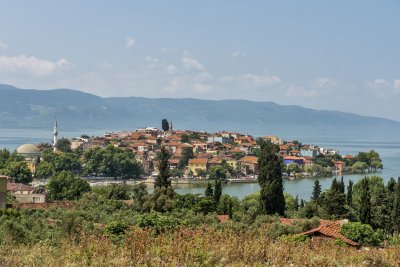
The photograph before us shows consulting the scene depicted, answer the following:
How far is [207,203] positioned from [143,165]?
38.8 metres

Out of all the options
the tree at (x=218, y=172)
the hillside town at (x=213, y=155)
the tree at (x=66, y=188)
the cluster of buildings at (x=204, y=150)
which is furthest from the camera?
the cluster of buildings at (x=204, y=150)

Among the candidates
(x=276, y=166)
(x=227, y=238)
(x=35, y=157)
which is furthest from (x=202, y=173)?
(x=227, y=238)

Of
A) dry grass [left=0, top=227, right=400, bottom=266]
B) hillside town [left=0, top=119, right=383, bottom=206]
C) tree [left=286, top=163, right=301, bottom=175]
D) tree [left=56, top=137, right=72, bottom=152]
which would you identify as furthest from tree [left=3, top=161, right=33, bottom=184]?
dry grass [left=0, top=227, right=400, bottom=266]

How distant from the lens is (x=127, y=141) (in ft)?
220

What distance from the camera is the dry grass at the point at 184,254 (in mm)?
3764

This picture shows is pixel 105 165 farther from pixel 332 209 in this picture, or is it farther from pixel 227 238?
pixel 227 238

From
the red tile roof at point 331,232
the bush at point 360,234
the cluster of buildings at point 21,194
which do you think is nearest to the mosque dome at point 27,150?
the cluster of buildings at point 21,194

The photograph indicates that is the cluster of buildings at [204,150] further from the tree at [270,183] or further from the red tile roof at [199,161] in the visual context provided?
the tree at [270,183]

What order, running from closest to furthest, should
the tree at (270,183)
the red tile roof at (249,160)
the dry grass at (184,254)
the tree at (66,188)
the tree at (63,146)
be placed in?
the dry grass at (184,254) → the tree at (270,183) → the tree at (66,188) → the red tile roof at (249,160) → the tree at (63,146)

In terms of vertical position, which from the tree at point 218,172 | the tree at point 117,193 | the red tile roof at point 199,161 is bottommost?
the tree at point 218,172

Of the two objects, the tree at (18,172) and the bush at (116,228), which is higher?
the bush at (116,228)

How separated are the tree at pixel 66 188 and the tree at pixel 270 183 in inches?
360

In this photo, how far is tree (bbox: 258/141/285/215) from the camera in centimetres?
1706

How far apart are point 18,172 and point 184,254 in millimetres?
35678
